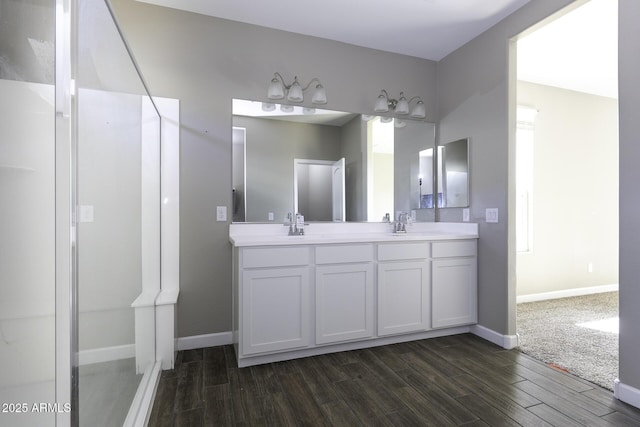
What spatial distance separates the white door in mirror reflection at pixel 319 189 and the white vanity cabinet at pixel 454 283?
0.90m

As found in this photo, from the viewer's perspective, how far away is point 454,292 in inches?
100

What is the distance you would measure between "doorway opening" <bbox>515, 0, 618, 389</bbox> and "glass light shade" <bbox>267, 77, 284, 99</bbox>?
2.26 metres

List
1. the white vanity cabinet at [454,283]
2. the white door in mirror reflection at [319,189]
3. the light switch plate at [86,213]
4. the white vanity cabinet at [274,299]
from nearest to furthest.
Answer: the light switch plate at [86,213] < the white vanity cabinet at [274,299] < the white vanity cabinet at [454,283] < the white door in mirror reflection at [319,189]

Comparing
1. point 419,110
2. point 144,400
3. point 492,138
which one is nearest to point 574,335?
point 492,138

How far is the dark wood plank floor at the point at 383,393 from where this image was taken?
1515mm

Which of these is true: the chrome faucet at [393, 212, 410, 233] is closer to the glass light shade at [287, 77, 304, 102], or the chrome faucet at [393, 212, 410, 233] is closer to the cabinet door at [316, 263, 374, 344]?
the cabinet door at [316, 263, 374, 344]

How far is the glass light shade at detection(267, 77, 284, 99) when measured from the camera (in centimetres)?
245

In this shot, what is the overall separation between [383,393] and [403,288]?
2.73ft

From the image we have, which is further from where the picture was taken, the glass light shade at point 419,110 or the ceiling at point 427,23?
the glass light shade at point 419,110

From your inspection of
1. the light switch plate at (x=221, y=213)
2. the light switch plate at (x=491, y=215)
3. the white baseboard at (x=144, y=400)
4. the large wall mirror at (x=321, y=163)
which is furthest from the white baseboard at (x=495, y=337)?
the white baseboard at (x=144, y=400)

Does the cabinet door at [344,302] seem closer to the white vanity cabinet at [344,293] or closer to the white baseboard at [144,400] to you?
the white vanity cabinet at [344,293]

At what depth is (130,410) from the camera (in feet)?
4.57

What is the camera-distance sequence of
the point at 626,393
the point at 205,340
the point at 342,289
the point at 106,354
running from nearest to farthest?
the point at 106,354, the point at 626,393, the point at 342,289, the point at 205,340

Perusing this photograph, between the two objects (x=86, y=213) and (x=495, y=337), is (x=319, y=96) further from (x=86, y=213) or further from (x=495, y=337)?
(x=495, y=337)
